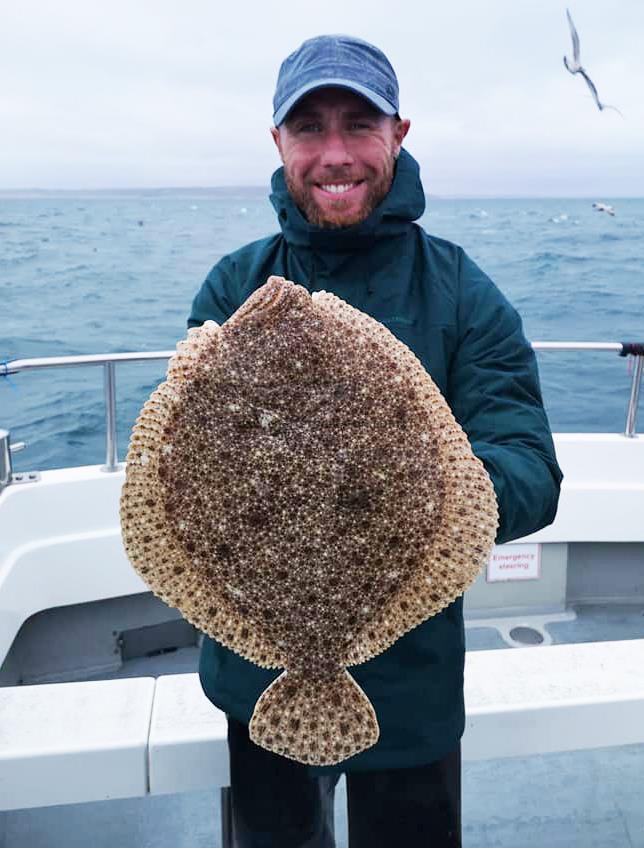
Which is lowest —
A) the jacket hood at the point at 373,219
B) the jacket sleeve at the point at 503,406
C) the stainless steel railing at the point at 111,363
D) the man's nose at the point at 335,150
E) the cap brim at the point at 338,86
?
the stainless steel railing at the point at 111,363

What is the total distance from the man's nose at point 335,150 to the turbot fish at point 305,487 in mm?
451

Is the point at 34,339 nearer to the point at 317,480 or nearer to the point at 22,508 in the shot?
the point at 22,508

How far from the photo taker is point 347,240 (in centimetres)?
190

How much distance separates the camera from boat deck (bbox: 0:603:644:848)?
9.81 feet

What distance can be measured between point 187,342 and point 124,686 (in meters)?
1.42

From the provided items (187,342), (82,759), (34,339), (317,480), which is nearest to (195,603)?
(317,480)

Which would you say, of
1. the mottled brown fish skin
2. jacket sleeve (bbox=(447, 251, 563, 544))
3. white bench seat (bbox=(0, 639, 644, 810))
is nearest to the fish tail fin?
the mottled brown fish skin

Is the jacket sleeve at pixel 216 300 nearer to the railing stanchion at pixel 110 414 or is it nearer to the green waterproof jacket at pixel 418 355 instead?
the green waterproof jacket at pixel 418 355

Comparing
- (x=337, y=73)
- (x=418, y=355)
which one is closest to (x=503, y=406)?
(x=418, y=355)

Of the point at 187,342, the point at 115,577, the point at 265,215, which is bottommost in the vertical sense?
the point at 115,577

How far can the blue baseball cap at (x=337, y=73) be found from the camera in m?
1.72

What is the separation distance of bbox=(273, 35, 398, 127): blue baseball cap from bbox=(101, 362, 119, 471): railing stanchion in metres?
2.51

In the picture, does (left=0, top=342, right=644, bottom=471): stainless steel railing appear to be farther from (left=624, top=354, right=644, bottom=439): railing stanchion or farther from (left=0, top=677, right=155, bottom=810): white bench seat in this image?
(left=0, top=677, right=155, bottom=810): white bench seat

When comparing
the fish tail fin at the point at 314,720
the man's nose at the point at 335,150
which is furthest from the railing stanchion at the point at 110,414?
the fish tail fin at the point at 314,720
